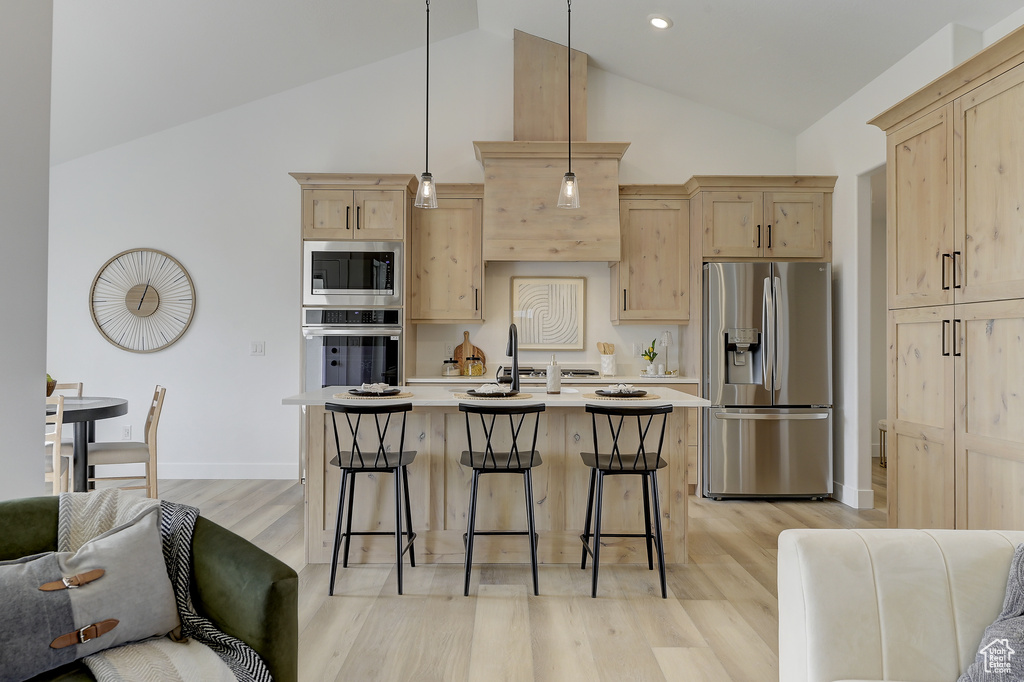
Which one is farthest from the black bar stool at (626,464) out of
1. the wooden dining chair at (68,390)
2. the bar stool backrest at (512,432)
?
the wooden dining chair at (68,390)

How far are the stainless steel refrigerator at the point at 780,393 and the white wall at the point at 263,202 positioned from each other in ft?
Answer: 3.27

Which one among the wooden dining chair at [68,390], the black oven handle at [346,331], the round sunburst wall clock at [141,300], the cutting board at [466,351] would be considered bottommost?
the wooden dining chair at [68,390]

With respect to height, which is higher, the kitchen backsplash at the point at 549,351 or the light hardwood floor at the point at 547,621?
the kitchen backsplash at the point at 549,351

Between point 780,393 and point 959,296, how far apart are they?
194 centimetres

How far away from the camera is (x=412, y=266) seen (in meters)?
4.76

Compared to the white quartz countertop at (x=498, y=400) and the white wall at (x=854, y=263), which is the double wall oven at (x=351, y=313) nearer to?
the white quartz countertop at (x=498, y=400)

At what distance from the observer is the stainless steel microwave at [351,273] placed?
179 inches

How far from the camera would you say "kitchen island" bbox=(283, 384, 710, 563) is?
3125 mm

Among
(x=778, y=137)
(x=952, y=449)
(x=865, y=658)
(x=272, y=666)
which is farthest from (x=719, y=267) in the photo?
(x=272, y=666)

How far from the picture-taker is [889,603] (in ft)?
4.52

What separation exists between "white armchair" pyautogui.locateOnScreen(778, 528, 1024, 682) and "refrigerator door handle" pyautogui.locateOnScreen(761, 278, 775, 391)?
10.0 feet

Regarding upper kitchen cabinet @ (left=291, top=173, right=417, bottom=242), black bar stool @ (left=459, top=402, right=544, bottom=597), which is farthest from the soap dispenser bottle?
upper kitchen cabinet @ (left=291, top=173, right=417, bottom=242)

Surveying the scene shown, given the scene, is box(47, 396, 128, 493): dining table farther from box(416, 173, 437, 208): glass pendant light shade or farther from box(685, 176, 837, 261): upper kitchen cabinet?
box(685, 176, 837, 261): upper kitchen cabinet

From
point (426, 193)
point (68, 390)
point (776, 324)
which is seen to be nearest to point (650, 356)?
point (776, 324)
